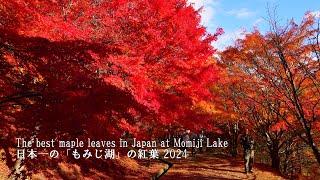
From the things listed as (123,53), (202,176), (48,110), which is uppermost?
(123,53)

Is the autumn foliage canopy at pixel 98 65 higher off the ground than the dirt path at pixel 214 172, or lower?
higher

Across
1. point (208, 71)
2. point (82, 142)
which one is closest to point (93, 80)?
point (82, 142)

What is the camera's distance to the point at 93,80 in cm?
1214

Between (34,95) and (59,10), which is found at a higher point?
(59,10)

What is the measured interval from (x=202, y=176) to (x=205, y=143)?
2583 cm

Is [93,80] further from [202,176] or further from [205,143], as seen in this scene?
[205,143]

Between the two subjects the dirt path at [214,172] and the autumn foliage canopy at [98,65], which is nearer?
the autumn foliage canopy at [98,65]

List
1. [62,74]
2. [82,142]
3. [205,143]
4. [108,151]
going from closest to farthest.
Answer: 1. [62,74]
2. [82,142]
3. [108,151]
4. [205,143]

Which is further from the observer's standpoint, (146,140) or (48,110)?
(146,140)

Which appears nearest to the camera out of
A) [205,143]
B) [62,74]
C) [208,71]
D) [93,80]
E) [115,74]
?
[62,74]

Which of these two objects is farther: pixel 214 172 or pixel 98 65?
pixel 214 172

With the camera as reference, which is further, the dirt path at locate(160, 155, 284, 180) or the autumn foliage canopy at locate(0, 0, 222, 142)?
the dirt path at locate(160, 155, 284, 180)

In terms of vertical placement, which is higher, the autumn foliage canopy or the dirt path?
the autumn foliage canopy

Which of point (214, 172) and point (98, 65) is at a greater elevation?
point (98, 65)
